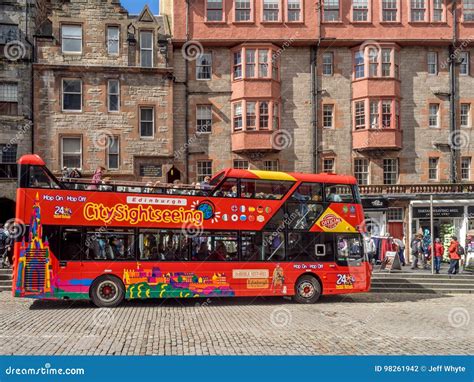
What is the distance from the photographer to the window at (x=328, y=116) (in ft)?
110

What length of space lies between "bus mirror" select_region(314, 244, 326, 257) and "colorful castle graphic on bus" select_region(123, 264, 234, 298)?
3.13 meters

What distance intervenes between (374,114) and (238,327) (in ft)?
71.8

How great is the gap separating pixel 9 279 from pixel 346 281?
12.1 m

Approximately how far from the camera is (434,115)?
33938 mm

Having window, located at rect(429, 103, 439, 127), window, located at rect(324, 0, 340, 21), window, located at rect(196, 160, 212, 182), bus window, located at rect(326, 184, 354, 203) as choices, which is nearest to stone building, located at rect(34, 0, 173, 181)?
window, located at rect(196, 160, 212, 182)

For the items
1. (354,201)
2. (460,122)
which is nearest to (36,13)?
(354,201)

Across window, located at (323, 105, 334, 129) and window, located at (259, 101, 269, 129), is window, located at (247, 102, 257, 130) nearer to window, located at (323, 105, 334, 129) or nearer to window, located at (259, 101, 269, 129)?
window, located at (259, 101, 269, 129)

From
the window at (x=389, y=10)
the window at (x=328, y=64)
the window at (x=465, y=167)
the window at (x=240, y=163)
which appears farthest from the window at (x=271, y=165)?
the window at (x=465, y=167)

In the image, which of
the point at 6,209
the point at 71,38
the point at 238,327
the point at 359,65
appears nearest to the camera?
the point at 238,327

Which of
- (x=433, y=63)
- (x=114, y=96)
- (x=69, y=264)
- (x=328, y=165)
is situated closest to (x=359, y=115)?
(x=328, y=165)

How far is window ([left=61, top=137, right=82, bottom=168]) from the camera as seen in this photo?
3109 cm

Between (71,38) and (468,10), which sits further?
(468,10)

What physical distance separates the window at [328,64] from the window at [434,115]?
6118 millimetres

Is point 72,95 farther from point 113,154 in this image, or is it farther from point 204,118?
point 204,118
